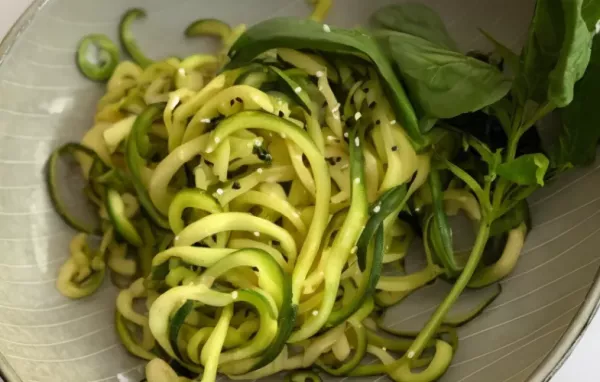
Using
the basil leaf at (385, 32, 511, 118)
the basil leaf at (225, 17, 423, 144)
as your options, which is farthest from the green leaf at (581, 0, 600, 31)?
the basil leaf at (225, 17, 423, 144)

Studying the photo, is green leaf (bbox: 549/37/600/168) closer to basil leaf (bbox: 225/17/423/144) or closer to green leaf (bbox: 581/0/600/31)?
green leaf (bbox: 581/0/600/31)

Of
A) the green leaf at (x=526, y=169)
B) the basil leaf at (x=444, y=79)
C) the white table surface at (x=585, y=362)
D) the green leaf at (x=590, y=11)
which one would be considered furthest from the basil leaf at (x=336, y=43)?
the white table surface at (x=585, y=362)

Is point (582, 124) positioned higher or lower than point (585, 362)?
higher

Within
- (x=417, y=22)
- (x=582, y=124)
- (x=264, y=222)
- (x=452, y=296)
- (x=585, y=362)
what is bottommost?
(x=585, y=362)

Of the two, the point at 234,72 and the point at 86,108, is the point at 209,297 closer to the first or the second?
the point at 234,72

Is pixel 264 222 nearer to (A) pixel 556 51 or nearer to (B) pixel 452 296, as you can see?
(B) pixel 452 296

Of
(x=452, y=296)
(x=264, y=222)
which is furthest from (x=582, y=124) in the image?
(x=264, y=222)

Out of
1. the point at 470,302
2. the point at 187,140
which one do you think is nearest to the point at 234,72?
the point at 187,140
